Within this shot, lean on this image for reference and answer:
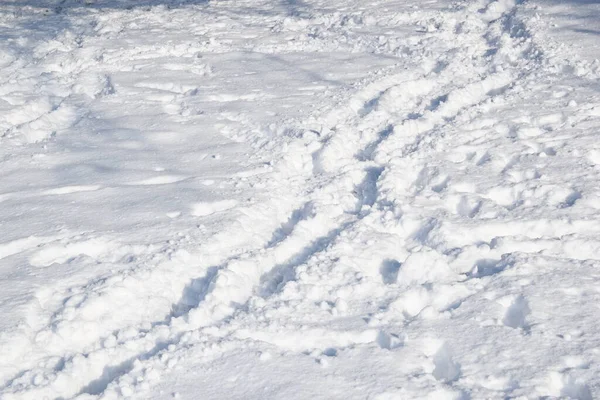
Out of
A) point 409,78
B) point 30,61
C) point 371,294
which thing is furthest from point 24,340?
point 30,61

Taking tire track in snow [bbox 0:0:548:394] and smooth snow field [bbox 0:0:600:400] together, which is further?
tire track in snow [bbox 0:0:548:394]

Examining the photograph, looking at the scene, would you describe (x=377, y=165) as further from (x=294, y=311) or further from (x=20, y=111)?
(x=20, y=111)

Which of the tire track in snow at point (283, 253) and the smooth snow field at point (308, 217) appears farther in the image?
the tire track in snow at point (283, 253)

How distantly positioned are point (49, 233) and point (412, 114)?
8.31 ft

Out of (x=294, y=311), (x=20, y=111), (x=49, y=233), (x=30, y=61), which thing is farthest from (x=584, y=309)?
(x=30, y=61)

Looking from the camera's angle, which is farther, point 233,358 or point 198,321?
point 198,321

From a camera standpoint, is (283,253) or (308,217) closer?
(283,253)

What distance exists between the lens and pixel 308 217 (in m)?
3.56

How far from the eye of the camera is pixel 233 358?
256 cm

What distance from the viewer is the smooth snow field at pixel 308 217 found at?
252 centimetres

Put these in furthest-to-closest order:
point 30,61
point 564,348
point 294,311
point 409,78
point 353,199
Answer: point 30,61
point 409,78
point 353,199
point 294,311
point 564,348

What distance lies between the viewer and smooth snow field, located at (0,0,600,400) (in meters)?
2.52

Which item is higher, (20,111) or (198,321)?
(20,111)

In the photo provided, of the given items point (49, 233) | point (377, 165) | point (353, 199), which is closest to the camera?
point (49, 233)
